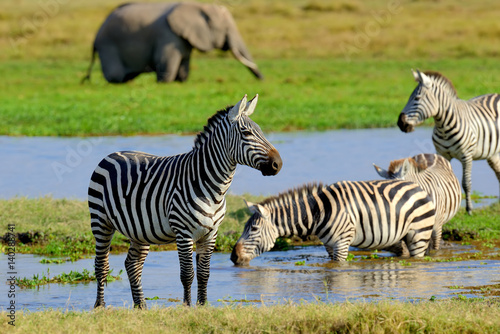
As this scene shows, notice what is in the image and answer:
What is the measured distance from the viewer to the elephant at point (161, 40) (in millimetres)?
27734

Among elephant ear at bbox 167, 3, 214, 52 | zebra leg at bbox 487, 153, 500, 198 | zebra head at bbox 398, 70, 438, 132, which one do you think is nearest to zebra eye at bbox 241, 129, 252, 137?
zebra head at bbox 398, 70, 438, 132

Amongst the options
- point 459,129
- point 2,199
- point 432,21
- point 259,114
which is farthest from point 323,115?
point 432,21

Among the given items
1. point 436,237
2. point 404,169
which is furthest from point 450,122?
point 436,237

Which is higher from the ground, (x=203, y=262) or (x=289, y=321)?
(x=203, y=262)

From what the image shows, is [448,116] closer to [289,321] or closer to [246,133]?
[246,133]

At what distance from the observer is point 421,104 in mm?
12094

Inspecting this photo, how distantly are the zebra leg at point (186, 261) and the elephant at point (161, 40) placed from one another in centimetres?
2098

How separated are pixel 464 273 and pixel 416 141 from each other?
9.49m

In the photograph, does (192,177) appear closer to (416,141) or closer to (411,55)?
(416,141)

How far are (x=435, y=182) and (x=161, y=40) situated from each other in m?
18.7

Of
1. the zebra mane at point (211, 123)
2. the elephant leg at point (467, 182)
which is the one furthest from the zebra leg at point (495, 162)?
the zebra mane at point (211, 123)

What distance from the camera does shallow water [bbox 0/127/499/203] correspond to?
13656 mm

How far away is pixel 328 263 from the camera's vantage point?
9227 millimetres

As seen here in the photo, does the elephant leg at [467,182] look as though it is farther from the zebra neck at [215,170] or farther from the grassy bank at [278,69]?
the grassy bank at [278,69]
